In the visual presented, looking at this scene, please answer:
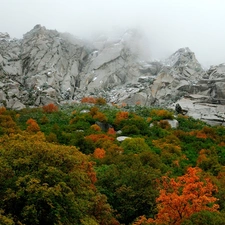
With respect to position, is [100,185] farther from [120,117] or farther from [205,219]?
[120,117]

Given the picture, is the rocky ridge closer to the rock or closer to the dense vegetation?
the rock

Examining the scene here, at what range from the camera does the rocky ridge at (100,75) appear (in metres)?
88.3

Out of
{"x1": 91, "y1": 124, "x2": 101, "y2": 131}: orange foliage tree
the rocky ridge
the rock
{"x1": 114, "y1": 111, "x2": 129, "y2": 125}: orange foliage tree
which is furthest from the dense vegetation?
the rocky ridge

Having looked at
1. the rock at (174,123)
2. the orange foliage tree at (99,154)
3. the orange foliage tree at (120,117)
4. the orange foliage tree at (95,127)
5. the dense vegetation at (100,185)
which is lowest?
the orange foliage tree at (95,127)

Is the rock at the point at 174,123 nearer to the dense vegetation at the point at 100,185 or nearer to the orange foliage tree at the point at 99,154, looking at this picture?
the dense vegetation at the point at 100,185

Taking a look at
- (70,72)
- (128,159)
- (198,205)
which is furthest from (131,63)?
(198,205)

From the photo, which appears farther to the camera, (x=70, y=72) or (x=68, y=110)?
(x=70, y=72)

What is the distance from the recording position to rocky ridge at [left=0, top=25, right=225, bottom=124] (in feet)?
290

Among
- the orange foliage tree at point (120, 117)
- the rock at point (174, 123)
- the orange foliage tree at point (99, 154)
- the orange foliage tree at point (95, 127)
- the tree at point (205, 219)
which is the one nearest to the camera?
the tree at point (205, 219)

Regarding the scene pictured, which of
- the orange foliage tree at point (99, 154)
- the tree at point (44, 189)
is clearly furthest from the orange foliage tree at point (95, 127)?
the tree at point (44, 189)

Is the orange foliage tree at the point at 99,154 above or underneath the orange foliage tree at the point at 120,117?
above

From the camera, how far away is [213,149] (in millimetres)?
53750

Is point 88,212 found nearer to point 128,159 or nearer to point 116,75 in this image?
point 128,159

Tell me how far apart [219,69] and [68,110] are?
4181 cm
